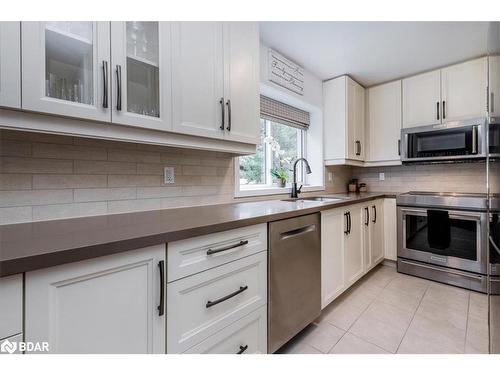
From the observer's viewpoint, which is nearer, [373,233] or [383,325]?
[383,325]

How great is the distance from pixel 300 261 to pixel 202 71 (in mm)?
1302

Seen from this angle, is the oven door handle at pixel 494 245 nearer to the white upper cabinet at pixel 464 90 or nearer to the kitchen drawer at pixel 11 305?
the kitchen drawer at pixel 11 305

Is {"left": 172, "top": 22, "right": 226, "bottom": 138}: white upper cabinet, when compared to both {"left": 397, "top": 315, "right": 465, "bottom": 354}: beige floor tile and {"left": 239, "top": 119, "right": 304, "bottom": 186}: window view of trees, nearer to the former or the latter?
{"left": 239, "top": 119, "right": 304, "bottom": 186}: window view of trees

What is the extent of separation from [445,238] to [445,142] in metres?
1.02

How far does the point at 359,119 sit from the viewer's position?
9.86 feet

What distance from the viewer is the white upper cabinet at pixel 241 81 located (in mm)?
1459

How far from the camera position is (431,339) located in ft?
5.00

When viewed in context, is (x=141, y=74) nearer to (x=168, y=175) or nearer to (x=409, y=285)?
(x=168, y=175)

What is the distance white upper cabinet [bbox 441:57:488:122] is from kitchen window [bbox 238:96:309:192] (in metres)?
1.51

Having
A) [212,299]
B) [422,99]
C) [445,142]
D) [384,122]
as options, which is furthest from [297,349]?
[422,99]

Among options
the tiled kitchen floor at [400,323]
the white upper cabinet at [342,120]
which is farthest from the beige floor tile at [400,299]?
the white upper cabinet at [342,120]

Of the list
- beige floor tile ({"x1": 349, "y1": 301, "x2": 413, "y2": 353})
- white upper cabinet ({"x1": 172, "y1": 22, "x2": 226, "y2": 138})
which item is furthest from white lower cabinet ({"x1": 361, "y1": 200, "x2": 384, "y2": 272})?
white upper cabinet ({"x1": 172, "y1": 22, "x2": 226, "y2": 138})

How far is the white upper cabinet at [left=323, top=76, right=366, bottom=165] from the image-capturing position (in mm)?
2768

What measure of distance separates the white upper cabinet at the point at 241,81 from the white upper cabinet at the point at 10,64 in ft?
3.04
